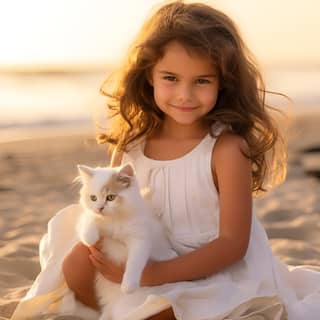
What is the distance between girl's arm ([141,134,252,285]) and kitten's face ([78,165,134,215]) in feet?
1.04

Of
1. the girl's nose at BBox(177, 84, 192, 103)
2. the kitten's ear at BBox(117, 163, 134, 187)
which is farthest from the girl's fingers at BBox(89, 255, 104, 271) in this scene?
the girl's nose at BBox(177, 84, 192, 103)

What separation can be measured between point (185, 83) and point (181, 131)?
12.5 inches

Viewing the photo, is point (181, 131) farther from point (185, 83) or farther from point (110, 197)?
point (110, 197)

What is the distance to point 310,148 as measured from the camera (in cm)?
859

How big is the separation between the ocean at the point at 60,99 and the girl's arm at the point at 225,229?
42.2 inches

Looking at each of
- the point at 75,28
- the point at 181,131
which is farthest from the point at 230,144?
the point at 75,28

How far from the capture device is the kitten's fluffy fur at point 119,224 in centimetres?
261

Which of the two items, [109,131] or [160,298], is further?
[109,131]

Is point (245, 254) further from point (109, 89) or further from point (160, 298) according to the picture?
point (109, 89)

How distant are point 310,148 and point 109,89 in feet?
18.1

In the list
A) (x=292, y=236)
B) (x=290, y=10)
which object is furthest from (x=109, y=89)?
(x=290, y=10)

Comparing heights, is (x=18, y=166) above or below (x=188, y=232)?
below

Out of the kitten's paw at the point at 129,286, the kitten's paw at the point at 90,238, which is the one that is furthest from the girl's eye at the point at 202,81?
the kitten's paw at the point at 129,286

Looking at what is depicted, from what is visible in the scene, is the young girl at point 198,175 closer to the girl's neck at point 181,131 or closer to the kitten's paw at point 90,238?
the girl's neck at point 181,131
